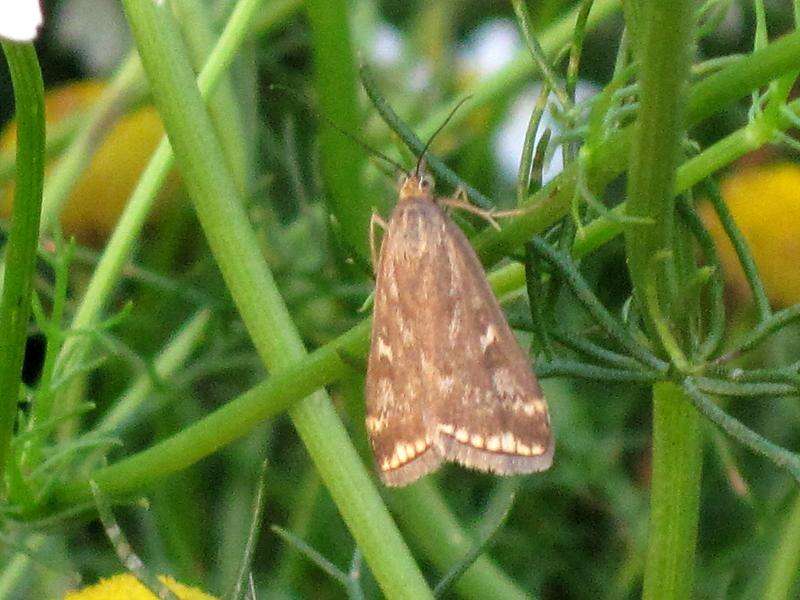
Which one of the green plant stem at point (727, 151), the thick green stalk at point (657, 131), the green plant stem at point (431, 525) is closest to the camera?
the thick green stalk at point (657, 131)

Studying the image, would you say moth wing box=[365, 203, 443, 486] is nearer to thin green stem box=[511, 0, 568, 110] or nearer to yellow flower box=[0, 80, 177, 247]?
thin green stem box=[511, 0, 568, 110]

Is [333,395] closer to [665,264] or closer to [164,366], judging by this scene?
[164,366]

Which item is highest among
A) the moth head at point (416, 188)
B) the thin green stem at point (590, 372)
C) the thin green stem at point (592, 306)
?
the moth head at point (416, 188)

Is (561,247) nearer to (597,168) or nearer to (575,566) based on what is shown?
(597,168)

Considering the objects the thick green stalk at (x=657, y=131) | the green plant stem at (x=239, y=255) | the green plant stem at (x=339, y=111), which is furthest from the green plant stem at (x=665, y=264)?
the green plant stem at (x=339, y=111)

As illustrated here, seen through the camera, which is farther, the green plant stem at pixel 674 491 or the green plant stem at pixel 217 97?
the green plant stem at pixel 217 97

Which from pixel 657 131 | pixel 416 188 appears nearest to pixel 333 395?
pixel 416 188

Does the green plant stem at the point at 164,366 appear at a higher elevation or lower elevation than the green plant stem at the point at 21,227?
lower

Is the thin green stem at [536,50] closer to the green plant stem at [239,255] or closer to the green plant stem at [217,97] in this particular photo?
the green plant stem at [239,255]
